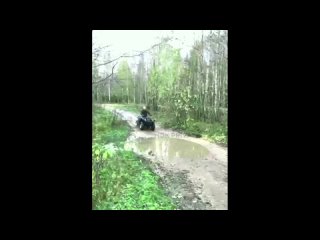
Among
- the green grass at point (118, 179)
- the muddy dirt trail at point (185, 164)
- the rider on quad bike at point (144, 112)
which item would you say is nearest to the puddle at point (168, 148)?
the muddy dirt trail at point (185, 164)

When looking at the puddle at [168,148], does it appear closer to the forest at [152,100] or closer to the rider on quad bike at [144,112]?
the forest at [152,100]

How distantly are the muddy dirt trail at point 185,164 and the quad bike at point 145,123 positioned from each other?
0.04m

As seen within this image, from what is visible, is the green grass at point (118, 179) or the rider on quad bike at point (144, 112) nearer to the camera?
the green grass at point (118, 179)

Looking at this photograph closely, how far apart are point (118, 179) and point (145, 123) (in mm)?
591

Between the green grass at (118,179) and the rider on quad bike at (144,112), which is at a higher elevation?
the rider on quad bike at (144,112)

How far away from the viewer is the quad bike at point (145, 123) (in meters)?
3.62

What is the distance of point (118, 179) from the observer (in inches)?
137

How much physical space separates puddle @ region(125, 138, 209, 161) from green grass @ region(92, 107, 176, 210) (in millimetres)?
114

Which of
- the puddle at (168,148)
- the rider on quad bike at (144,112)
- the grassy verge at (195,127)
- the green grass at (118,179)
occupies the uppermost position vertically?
the rider on quad bike at (144,112)
